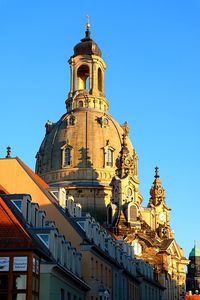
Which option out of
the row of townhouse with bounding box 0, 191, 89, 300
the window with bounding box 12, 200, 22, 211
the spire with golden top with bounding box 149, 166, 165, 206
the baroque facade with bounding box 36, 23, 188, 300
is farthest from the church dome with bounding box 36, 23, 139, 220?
the window with bounding box 12, 200, 22, 211

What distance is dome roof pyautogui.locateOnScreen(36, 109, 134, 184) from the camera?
430ft

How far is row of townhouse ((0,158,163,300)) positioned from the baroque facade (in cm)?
4883

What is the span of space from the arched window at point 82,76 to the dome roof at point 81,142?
37.3 feet

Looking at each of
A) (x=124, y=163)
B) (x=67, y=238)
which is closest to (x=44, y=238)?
(x=67, y=238)

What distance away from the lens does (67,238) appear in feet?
177

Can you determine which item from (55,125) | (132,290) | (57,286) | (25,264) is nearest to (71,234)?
(57,286)

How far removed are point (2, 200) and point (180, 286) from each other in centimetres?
9148

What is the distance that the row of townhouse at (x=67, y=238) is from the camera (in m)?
44.3

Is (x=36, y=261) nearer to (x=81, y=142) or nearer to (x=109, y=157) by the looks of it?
(x=109, y=157)

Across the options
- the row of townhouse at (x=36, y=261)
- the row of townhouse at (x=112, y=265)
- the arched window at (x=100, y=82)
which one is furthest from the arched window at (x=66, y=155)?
the row of townhouse at (x=36, y=261)

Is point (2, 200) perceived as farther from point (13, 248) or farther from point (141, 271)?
point (141, 271)

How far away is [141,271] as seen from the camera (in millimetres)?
84750

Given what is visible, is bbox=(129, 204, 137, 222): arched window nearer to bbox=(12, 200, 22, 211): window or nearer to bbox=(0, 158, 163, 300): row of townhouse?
bbox=(0, 158, 163, 300): row of townhouse

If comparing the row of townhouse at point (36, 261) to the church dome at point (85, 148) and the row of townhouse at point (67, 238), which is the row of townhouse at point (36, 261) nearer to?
the row of townhouse at point (67, 238)
